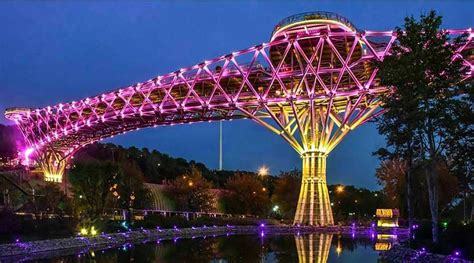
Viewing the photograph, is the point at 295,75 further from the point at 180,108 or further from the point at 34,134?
the point at 34,134

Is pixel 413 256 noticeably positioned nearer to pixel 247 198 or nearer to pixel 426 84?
pixel 426 84

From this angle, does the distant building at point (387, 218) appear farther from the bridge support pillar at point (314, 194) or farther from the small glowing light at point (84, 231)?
the small glowing light at point (84, 231)

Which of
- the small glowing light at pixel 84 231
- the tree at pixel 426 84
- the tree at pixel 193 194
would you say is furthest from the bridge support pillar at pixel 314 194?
the tree at pixel 426 84

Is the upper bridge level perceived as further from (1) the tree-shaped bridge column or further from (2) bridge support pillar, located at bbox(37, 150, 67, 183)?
Answer: (2) bridge support pillar, located at bbox(37, 150, 67, 183)

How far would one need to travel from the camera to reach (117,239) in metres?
41.3

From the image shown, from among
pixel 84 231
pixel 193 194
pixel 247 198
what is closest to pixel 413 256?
pixel 84 231

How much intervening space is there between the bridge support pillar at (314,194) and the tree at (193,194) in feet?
92.4

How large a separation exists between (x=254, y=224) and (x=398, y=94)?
43.4 m

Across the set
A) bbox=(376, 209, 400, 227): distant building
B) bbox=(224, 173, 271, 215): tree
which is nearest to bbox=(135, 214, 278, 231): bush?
bbox=(376, 209, 400, 227): distant building

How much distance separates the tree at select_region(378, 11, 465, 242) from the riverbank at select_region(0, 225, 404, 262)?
20.3 metres

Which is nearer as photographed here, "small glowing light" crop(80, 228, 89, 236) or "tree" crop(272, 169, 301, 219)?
"small glowing light" crop(80, 228, 89, 236)

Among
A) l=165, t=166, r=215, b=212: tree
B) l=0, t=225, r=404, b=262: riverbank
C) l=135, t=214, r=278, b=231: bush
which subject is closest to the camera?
l=0, t=225, r=404, b=262: riverbank

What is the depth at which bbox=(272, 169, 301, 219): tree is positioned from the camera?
90.0m

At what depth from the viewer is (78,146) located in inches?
4338
